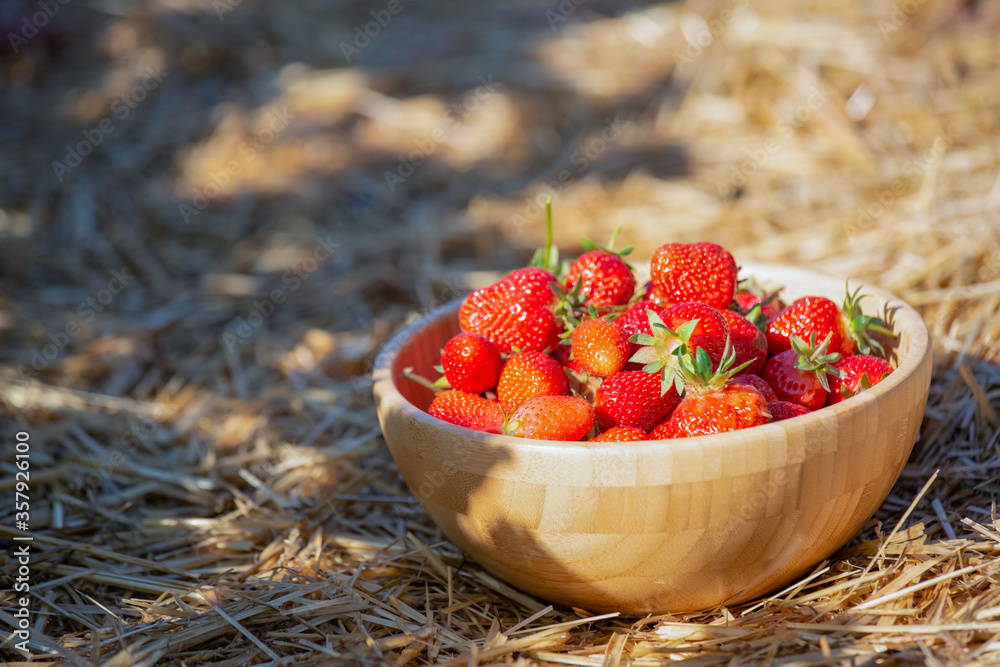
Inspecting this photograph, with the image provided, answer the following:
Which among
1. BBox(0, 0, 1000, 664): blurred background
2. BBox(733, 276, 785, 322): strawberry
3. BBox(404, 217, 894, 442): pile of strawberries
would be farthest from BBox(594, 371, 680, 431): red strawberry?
BBox(0, 0, 1000, 664): blurred background

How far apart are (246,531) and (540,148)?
9.08ft

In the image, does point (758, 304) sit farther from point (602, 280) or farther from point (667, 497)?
point (667, 497)

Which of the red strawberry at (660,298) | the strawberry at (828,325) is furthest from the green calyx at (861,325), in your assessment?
the red strawberry at (660,298)

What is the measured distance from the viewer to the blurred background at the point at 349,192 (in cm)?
214

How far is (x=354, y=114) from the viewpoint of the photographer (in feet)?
14.4

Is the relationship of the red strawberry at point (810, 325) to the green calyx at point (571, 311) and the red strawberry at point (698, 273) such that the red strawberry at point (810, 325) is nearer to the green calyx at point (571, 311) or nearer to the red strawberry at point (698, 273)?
the red strawberry at point (698, 273)

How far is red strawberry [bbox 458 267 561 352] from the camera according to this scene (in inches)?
60.6

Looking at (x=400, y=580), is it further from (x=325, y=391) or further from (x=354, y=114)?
(x=354, y=114)

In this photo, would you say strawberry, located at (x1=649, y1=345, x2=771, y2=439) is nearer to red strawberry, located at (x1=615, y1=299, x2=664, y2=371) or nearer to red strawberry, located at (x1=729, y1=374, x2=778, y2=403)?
red strawberry, located at (x1=729, y1=374, x2=778, y2=403)

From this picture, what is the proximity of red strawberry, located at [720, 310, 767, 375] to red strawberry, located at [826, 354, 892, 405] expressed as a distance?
0.14m

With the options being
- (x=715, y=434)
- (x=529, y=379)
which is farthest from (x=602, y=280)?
(x=715, y=434)

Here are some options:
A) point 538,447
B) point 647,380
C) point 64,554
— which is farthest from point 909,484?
point 64,554

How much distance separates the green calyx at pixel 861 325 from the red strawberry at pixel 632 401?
416 millimetres

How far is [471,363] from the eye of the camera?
58.7 inches
